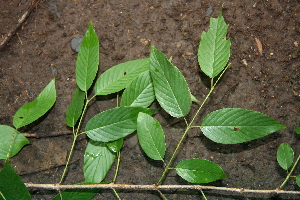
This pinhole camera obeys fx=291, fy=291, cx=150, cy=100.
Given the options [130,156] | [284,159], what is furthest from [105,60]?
[284,159]

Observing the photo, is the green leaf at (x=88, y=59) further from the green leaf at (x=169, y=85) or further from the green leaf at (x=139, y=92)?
the green leaf at (x=169, y=85)

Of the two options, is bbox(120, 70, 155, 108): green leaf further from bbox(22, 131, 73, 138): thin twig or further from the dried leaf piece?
the dried leaf piece

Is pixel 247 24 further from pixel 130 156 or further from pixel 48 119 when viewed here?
pixel 48 119

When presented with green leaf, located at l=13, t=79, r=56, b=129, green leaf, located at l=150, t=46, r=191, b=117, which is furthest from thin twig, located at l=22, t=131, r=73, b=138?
green leaf, located at l=150, t=46, r=191, b=117

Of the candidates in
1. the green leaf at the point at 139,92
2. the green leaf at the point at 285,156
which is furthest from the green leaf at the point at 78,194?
the green leaf at the point at 285,156

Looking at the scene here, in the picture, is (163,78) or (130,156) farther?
(130,156)

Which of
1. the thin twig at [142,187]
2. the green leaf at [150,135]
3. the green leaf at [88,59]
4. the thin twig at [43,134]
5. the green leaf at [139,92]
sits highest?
the green leaf at [88,59]

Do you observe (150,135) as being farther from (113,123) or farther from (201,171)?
(201,171)
